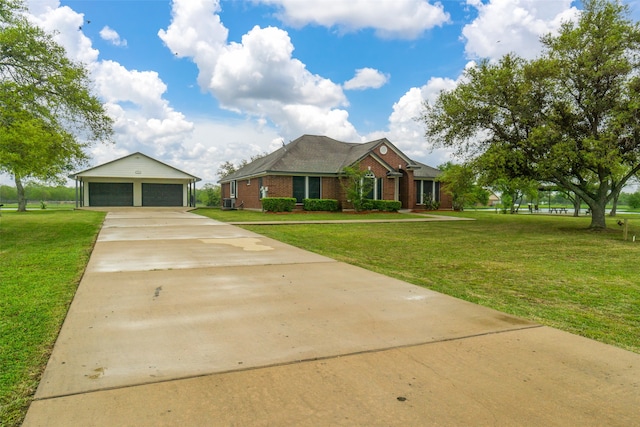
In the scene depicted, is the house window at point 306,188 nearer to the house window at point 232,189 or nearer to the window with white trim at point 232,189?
the window with white trim at point 232,189

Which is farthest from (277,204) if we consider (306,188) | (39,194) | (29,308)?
(39,194)

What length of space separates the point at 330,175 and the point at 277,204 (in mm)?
4498

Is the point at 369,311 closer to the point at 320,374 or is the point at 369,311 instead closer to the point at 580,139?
the point at 320,374

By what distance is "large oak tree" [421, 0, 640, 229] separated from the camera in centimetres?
1448

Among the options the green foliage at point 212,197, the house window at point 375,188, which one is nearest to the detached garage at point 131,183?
the green foliage at point 212,197

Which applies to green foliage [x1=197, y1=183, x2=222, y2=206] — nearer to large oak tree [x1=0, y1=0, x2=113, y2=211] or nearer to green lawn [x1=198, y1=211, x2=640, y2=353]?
large oak tree [x1=0, y1=0, x2=113, y2=211]

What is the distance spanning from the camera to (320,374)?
2887 mm

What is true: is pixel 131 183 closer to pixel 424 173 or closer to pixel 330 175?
pixel 330 175

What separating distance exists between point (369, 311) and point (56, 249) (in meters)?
8.04

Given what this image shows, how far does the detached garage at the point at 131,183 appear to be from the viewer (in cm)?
3225

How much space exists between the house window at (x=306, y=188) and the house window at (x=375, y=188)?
132 inches

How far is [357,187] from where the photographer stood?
83.4ft

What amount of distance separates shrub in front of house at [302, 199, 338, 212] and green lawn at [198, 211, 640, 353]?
12636 mm

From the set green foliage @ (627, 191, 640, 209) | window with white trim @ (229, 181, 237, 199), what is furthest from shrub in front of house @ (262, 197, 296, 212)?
green foliage @ (627, 191, 640, 209)
